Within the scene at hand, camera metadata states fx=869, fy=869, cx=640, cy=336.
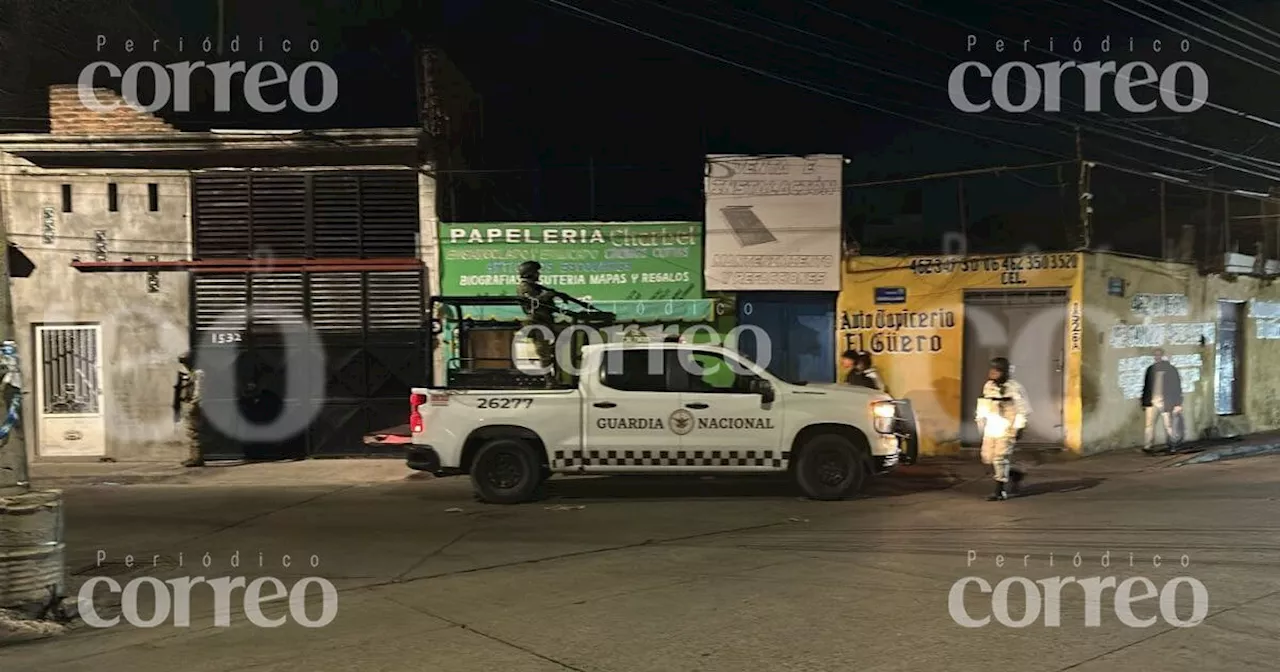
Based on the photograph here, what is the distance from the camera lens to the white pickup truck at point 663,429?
10055mm

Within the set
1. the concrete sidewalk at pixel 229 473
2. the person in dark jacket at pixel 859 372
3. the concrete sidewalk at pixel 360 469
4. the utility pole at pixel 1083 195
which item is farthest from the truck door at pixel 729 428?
the utility pole at pixel 1083 195

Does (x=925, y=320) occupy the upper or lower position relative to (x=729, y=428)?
upper

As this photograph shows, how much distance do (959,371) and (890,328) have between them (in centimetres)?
129

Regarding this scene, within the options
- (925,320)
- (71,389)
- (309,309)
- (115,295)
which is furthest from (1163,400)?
(71,389)

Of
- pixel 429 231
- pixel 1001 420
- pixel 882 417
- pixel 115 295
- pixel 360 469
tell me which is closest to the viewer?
pixel 882 417

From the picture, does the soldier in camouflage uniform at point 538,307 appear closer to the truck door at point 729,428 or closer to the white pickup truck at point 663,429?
the white pickup truck at point 663,429

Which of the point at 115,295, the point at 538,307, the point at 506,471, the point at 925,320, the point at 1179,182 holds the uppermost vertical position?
the point at 1179,182

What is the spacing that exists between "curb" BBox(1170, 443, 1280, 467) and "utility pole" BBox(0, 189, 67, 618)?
1386cm

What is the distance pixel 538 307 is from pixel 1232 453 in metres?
11.4

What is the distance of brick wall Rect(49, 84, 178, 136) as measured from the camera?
14.5 m

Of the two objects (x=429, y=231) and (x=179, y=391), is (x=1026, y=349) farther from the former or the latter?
(x=179, y=391)

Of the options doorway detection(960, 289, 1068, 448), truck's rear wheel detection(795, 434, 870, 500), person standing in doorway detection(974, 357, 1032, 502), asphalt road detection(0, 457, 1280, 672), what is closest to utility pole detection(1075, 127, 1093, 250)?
doorway detection(960, 289, 1068, 448)

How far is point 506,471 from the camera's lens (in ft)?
33.8

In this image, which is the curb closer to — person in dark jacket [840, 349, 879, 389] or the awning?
person in dark jacket [840, 349, 879, 389]
